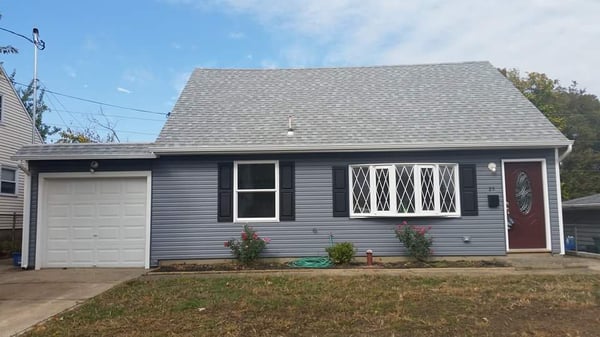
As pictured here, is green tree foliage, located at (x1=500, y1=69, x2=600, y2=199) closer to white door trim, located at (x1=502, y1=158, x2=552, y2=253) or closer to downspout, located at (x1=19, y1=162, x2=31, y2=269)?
white door trim, located at (x1=502, y1=158, x2=552, y2=253)

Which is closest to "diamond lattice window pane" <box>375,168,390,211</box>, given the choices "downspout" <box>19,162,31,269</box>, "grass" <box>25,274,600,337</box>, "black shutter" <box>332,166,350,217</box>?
"black shutter" <box>332,166,350,217</box>

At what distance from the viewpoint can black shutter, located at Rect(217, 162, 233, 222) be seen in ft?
31.7

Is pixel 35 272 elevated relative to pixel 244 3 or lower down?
lower down

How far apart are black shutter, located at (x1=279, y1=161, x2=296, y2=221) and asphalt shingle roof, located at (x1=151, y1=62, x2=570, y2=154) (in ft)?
1.69

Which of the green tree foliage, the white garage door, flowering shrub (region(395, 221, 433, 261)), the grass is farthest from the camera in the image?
the green tree foliage

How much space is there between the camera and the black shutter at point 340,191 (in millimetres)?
9625

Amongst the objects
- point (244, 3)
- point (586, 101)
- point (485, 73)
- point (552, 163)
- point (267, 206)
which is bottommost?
point (267, 206)

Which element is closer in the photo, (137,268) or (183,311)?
(183,311)

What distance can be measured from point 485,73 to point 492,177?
427 centimetres

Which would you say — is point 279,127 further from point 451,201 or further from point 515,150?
point 515,150

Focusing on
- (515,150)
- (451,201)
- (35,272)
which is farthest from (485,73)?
(35,272)

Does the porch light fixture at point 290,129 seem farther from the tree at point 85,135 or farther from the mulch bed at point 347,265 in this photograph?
the tree at point 85,135

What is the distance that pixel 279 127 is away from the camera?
1040cm

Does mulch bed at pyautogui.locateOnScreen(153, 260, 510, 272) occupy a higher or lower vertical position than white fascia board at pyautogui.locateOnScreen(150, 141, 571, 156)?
lower
